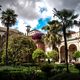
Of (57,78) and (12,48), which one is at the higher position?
(12,48)

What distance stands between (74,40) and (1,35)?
24394 mm

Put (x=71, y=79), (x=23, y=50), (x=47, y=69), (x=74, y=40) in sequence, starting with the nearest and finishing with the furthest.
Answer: (x=71, y=79) < (x=47, y=69) < (x=23, y=50) < (x=74, y=40)

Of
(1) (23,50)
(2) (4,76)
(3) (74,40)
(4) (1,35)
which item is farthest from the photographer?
(4) (1,35)

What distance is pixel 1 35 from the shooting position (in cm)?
6688

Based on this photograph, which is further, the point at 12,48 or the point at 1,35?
the point at 1,35

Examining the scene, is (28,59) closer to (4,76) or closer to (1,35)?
(1,35)

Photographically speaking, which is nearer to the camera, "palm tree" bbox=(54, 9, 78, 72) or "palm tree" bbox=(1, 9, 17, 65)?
"palm tree" bbox=(54, 9, 78, 72)

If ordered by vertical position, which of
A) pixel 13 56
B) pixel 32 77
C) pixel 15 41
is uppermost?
pixel 15 41

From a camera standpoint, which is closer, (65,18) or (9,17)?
(65,18)

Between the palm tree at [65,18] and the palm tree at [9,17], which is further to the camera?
the palm tree at [9,17]

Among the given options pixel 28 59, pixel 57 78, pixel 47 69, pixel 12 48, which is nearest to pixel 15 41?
pixel 12 48

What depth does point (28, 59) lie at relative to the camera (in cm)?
4934

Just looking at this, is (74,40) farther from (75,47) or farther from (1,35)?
(1,35)

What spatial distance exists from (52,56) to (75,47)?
9.31m
